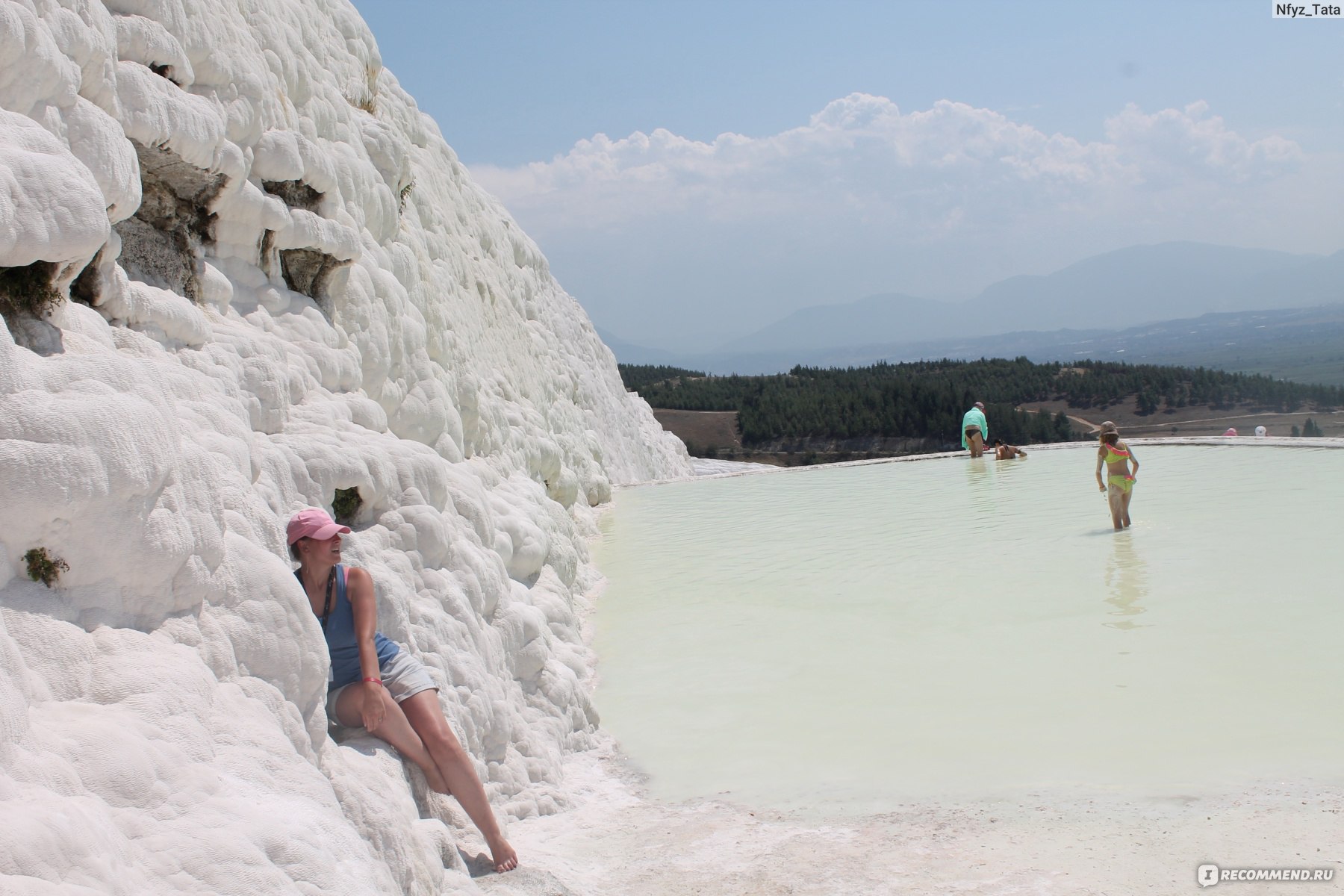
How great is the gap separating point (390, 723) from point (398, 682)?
14 cm

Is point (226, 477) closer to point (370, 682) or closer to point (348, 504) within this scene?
point (370, 682)

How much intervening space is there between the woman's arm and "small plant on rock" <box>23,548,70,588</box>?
3.42 ft

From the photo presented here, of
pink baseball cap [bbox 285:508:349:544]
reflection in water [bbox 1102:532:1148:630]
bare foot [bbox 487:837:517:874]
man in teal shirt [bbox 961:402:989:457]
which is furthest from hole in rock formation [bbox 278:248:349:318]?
man in teal shirt [bbox 961:402:989:457]

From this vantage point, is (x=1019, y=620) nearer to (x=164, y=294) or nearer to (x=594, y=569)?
(x=594, y=569)

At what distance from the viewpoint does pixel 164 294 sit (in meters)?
4.19

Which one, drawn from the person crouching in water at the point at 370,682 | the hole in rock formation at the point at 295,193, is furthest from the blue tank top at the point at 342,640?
the hole in rock formation at the point at 295,193

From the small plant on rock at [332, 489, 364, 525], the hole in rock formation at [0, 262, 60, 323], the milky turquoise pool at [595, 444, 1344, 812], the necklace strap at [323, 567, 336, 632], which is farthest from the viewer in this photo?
the small plant on rock at [332, 489, 364, 525]

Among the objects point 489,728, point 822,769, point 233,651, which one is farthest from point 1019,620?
point 233,651

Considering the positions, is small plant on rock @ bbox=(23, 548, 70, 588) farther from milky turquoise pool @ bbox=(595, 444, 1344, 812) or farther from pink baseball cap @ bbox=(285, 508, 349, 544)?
milky turquoise pool @ bbox=(595, 444, 1344, 812)

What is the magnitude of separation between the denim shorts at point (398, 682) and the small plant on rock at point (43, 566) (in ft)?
3.77

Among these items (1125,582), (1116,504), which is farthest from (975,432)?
(1125,582)

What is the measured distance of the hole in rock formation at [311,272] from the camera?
5711mm

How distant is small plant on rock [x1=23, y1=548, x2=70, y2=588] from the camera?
2.69 m

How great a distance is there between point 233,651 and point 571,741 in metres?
2.18
